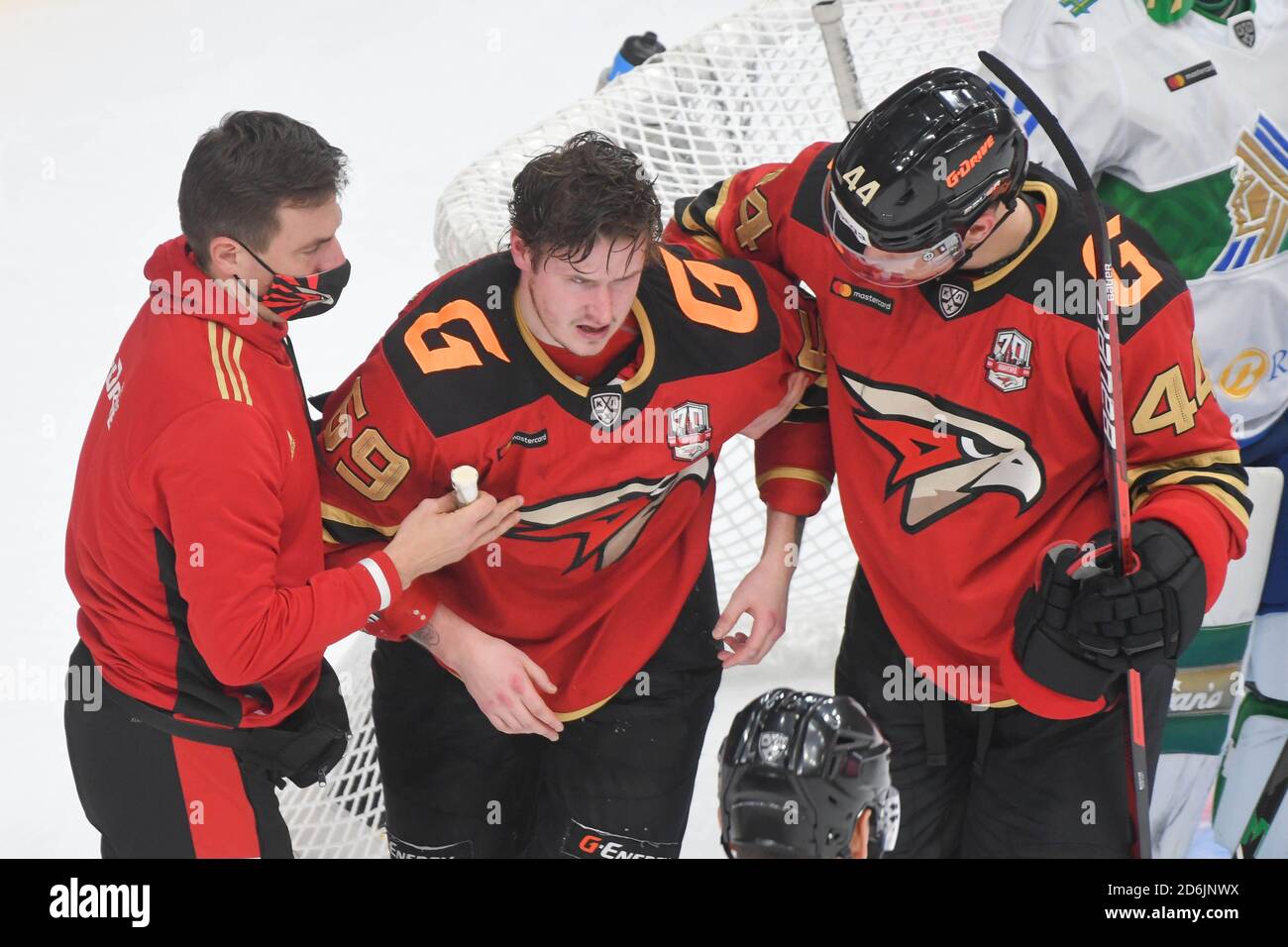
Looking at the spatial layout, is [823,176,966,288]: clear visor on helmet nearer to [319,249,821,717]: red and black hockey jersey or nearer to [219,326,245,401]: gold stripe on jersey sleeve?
[319,249,821,717]: red and black hockey jersey

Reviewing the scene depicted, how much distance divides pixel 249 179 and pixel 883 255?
76 centimetres

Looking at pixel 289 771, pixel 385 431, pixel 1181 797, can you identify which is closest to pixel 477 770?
pixel 289 771

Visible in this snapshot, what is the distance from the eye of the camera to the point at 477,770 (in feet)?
6.97

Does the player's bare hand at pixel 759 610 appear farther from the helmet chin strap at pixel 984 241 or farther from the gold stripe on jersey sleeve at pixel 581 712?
the helmet chin strap at pixel 984 241

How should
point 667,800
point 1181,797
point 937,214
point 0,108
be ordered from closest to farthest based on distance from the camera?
point 937,214, point 667,800, point 1181,797, point 0,108

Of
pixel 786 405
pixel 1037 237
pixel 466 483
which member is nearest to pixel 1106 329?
pixel 1037 237

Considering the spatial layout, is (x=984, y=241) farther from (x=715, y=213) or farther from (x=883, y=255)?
(x=715, y=213)

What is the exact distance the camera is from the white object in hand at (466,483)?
6.00 ft

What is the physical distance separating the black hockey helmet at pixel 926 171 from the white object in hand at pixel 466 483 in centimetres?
54

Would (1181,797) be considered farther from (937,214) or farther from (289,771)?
(289,771)

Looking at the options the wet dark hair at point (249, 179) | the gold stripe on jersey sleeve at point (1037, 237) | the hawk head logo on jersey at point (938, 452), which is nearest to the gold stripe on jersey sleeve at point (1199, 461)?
the hawk head logo on jersey at point (938, 452)

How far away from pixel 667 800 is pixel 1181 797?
1.01 metres

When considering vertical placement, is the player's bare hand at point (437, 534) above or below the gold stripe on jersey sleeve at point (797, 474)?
below

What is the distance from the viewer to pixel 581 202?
5.82ft
